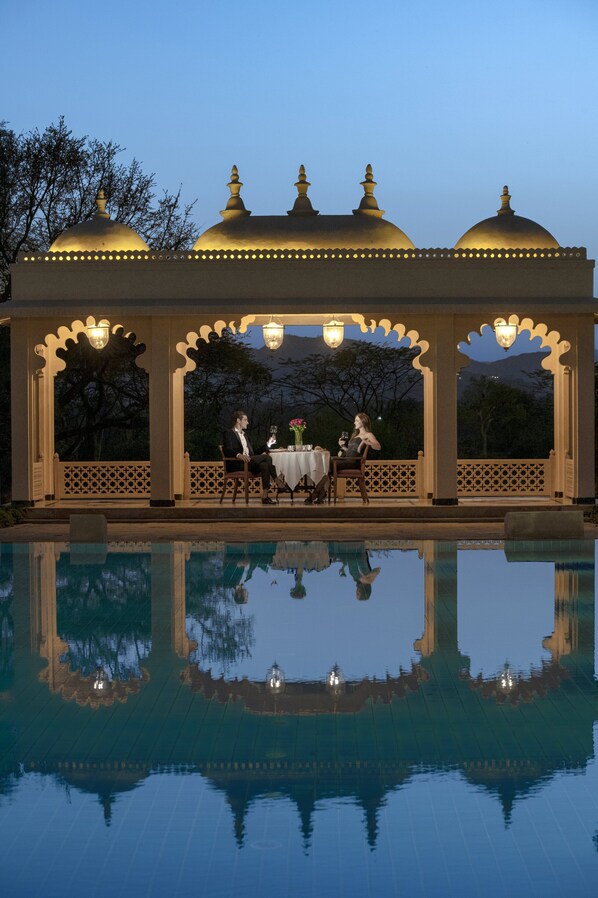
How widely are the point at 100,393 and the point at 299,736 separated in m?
17.4

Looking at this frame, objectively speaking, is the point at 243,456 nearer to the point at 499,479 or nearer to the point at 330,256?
the point at 330,256

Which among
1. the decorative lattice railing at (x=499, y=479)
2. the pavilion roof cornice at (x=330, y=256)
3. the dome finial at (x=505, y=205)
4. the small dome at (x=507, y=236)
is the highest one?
the dome finial at (x=505, y=205)

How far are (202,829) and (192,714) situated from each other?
1609 millimetres

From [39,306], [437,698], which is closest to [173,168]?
[39,306]

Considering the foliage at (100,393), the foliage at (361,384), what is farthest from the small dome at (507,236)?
Result: the foliage at (361,384)

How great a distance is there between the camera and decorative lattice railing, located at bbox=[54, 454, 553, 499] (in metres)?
16.3

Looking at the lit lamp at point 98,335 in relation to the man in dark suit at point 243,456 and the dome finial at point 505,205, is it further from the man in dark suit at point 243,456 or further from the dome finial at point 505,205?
the dome finial at point 505,205

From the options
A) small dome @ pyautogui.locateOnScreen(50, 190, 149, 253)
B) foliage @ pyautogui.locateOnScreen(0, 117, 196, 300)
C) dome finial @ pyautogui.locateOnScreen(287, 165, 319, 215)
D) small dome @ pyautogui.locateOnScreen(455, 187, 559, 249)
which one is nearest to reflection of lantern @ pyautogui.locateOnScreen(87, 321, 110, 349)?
small dome @ pyautogui.locateOnScreen(50, 190, 149, 253)

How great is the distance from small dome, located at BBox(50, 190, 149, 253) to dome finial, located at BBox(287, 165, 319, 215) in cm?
204

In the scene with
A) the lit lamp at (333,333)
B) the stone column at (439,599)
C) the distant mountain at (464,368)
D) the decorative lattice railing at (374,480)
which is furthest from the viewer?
the distant mountain at (464,368)

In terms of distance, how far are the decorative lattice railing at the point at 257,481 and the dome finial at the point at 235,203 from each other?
3236 millimetres

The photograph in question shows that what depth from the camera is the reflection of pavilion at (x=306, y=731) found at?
5156 millimetres

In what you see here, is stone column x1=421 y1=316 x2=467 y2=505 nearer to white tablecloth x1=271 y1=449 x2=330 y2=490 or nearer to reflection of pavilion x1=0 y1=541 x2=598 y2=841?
white tablecloth x1=271 y1=449 x2=330 y2=490

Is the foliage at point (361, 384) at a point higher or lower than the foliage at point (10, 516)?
higher
